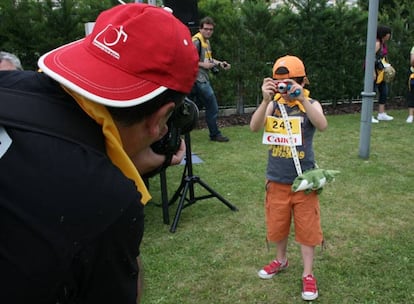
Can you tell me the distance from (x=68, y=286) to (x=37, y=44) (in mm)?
7803

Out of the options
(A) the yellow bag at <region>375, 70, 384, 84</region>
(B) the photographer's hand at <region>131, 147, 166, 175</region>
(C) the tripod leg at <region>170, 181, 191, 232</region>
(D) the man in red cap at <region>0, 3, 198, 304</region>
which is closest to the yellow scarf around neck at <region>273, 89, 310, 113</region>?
(C) the tripod leg at <region>170, 181, 191, 232</region>

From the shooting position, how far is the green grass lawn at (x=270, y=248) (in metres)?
3.05

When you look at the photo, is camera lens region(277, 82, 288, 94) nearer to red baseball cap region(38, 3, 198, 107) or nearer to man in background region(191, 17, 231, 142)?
red baseball cap region(38, 3, 198, 107)

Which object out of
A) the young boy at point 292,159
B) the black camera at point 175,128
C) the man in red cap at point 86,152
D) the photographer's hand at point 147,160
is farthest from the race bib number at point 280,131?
the man in red cap at point 86,152

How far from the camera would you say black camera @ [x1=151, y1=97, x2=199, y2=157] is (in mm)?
1214

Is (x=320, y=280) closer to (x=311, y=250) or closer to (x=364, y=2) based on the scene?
(x=311, y=250)

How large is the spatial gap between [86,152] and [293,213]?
2.33m

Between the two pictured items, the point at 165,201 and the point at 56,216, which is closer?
the point at 56,216

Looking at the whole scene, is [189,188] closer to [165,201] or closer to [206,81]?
[165,201]

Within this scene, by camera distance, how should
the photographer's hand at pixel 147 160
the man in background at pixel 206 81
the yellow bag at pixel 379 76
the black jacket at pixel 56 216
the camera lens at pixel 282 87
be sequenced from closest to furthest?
1. the black jacket at pixel 56 216
2. the photographer's hand at pixel 147 160
3. the camera lens at pixel 282 87
4. the man in background at pixel 206 81
5. the yellow bag at pixel 379 76

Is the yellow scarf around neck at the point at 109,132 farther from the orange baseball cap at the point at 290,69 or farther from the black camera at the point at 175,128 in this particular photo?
the orange baseball cap at the point at 290,69

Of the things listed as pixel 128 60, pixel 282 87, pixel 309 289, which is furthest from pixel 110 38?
pixel 309 289

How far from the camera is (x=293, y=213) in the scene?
300 cm

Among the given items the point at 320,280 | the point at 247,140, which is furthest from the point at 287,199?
the point at 247,140
